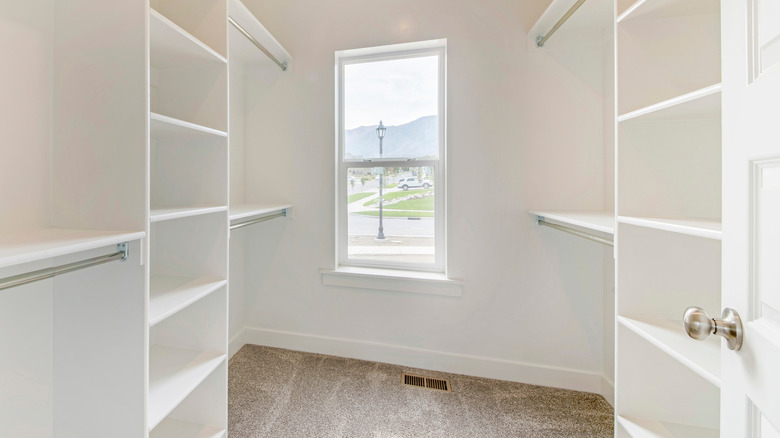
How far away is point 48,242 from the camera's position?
78cm

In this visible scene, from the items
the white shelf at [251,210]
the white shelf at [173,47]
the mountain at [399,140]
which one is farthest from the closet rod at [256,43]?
the white shelf at [251,210]

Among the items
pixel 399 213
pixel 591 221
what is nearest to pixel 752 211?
pixel 591 221

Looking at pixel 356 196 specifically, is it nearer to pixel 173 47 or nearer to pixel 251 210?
pixel 251 210

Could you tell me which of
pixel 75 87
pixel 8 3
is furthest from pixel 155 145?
pixel 8 3

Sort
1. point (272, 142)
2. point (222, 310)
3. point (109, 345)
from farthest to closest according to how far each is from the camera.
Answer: point (272, 142) → point (222, 310) → point (109, 345)

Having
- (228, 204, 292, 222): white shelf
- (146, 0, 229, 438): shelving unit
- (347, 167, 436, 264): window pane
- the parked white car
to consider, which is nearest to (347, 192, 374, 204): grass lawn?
(347, 167, 436, 264): window pane

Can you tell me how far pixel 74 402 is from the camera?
0.99 metres

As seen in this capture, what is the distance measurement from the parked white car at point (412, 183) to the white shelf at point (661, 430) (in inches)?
61.6

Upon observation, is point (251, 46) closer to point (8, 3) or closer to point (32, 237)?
point (8, 3)

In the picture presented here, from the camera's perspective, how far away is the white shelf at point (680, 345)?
80cm

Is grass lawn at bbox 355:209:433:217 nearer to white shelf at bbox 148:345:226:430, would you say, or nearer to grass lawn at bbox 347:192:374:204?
grass lawn at bbox 347:192:374:204

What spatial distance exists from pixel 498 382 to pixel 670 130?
64.3 inches

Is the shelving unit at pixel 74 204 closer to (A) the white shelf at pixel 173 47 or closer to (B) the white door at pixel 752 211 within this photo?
(A) the white shelf at pixel 173 47

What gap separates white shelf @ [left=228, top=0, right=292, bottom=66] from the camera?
59.7 inches
